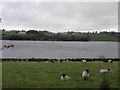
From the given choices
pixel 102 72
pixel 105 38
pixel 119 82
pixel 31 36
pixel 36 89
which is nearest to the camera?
pixel 36 89

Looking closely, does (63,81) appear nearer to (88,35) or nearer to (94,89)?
(94,89)

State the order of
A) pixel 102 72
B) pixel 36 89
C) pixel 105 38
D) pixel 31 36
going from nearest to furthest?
pixel 36 89 < pixel 102 72 < pixel 105 38 < pixel 31 36

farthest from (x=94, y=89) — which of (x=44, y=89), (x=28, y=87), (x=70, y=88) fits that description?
(x=28, y=87)

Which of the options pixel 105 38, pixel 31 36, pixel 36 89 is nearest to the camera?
pixel 36 89

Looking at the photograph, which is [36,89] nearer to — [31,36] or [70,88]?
[70,88]

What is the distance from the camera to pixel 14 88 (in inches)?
515

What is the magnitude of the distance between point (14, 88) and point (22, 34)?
17435 cm

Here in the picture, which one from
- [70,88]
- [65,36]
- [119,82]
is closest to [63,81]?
[70,88]

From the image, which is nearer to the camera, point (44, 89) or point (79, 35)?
point (44, 89)

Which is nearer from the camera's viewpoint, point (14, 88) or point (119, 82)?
point (14, 88)

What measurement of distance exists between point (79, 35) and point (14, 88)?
184297mm

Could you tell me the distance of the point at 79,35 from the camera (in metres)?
196

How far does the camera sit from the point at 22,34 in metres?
185

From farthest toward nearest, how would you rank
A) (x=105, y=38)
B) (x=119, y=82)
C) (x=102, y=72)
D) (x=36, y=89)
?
(x=105, y=38), (x=102, y=72), (x=119, y=82), (x=36, y=89)
